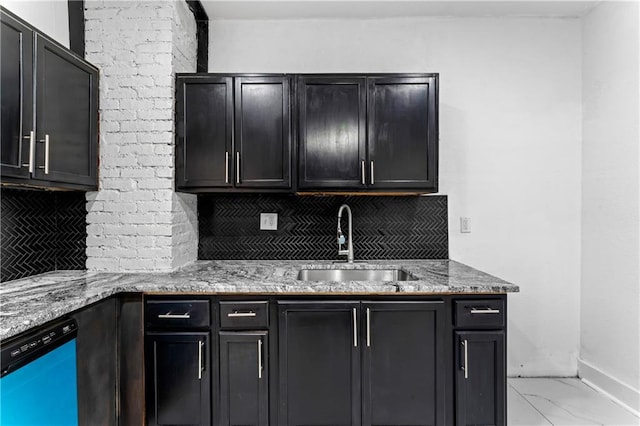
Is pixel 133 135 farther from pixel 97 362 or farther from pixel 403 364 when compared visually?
pixel 403 364

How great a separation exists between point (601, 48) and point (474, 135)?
1.03 meters

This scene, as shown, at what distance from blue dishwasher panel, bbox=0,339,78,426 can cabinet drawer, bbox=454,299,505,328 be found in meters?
1.83

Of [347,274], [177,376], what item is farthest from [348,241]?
[177,376]

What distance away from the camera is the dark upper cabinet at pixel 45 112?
1665 millimetres

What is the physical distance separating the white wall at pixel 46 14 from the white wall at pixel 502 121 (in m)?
0.96

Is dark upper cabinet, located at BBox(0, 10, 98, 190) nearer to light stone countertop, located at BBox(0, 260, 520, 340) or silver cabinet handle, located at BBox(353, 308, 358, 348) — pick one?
light stone countertop, located at BBox(0, 260, 520, 340)

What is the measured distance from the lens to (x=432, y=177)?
8.08 ft

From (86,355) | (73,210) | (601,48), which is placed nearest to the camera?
(86,355)

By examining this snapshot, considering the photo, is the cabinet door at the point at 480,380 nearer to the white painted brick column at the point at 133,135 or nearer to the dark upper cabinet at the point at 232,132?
the dark upper cabinet at the point at 232,132

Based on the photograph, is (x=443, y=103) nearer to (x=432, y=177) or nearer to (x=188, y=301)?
(x=432, y=177)

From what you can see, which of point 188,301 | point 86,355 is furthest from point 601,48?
point 86,355

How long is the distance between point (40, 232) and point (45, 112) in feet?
2.77

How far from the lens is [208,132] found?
97.0 inches

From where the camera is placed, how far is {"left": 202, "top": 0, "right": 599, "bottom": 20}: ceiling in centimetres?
274
